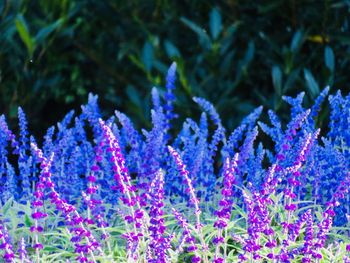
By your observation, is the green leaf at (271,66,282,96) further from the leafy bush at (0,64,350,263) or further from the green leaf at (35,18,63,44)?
the green leaf at (35,18,63,44)

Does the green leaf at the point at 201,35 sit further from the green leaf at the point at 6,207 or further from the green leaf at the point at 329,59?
the green leaf at the point at 6,207

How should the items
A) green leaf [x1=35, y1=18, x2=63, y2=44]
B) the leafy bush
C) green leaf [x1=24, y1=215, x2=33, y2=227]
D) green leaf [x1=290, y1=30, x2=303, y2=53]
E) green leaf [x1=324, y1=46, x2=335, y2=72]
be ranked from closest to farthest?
the leafy bush → green leaf [x1=24, y1=215, x2=33, y2=227] → green leaf [x1=324, y1=46, x2=335, y2=72] → green leaf [x1=290, y1=30, x2=303, y2=53] → green leaf [x1=35, y1=18, x2=63, y2=44]

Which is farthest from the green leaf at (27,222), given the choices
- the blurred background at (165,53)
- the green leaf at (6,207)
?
the blurred background at (165,53)

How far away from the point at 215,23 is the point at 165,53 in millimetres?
684

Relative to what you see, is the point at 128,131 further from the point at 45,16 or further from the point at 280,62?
the point at 45,16

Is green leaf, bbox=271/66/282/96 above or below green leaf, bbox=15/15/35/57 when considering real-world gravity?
below

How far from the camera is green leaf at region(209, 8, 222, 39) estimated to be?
6602mm

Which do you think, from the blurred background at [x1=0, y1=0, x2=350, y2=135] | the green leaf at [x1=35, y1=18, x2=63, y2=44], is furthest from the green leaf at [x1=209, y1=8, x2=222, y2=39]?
the green leaf at [x1=35, y1=18, x2=63, y2=44]

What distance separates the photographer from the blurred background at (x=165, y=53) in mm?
6539

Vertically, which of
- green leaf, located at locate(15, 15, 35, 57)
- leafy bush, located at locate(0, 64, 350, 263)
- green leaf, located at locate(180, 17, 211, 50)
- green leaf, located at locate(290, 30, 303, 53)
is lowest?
leafy bush, located at locate(0, 64, 350, 263)

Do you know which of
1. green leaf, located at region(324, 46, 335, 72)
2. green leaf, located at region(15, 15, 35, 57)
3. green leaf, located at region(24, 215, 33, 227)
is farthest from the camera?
green leaf, located at region(15, 15, 35, 57)

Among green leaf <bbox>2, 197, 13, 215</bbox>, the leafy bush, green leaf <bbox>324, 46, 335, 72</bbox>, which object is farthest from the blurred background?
green leaf <bbox>2, 197, 13, 215</bbox>

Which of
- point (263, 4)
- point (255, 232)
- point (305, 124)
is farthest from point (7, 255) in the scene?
point (263, 4)

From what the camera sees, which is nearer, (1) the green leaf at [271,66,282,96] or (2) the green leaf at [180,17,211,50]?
(1) the green leaf at [271,66,282,96]
